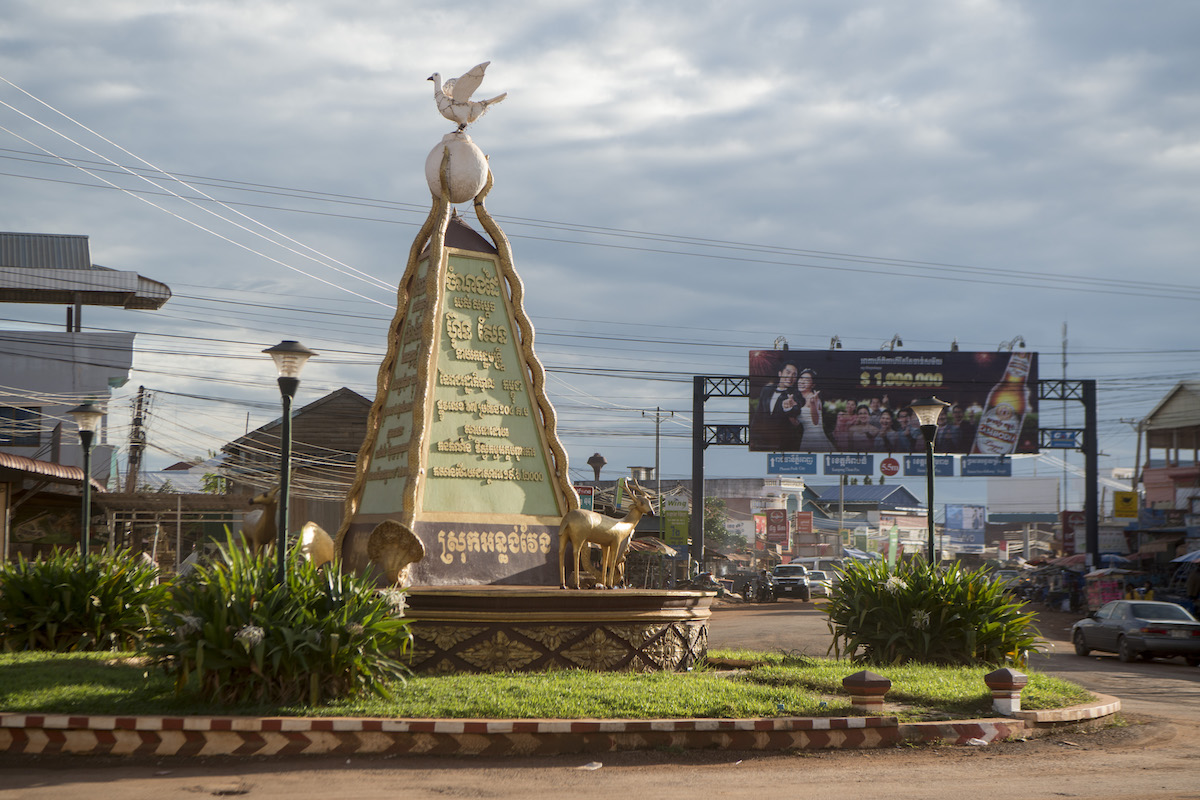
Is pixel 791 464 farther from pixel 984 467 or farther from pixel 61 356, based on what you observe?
pixel 61 356

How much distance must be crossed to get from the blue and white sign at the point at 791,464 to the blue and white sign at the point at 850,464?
768mm

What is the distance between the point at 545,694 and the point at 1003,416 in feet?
133

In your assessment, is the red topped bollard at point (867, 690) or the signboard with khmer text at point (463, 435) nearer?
the red topped bollard at point (867, 690)

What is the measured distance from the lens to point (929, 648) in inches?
561

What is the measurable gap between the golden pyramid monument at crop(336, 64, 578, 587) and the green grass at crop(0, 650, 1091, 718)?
2717 mm

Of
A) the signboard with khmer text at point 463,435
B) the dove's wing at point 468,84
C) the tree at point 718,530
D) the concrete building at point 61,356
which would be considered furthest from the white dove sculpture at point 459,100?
the tree at point 718,530

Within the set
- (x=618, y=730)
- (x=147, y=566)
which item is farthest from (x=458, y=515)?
(x=618, y=730)

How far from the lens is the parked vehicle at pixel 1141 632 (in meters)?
22.6

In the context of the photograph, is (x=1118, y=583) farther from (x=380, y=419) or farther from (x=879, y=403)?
(x=380, y=419)

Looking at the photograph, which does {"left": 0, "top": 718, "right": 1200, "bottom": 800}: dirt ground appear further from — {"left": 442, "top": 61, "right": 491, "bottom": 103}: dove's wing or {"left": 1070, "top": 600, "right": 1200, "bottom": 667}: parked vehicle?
{"left": 1070, "top": 600, "right": 1200, "bottom": 667}: parked vehicle

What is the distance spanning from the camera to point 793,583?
48.7 m

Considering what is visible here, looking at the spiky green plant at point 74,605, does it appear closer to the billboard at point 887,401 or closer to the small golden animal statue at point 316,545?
the small golden animal statue at point 316,545

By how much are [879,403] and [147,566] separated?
3690cm

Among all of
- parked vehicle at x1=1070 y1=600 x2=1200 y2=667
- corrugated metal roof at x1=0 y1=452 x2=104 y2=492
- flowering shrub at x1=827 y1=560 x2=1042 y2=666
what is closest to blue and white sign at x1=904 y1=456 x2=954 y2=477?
parked vehicle at x1=1070 y1=600 x2=1200 y2=667
